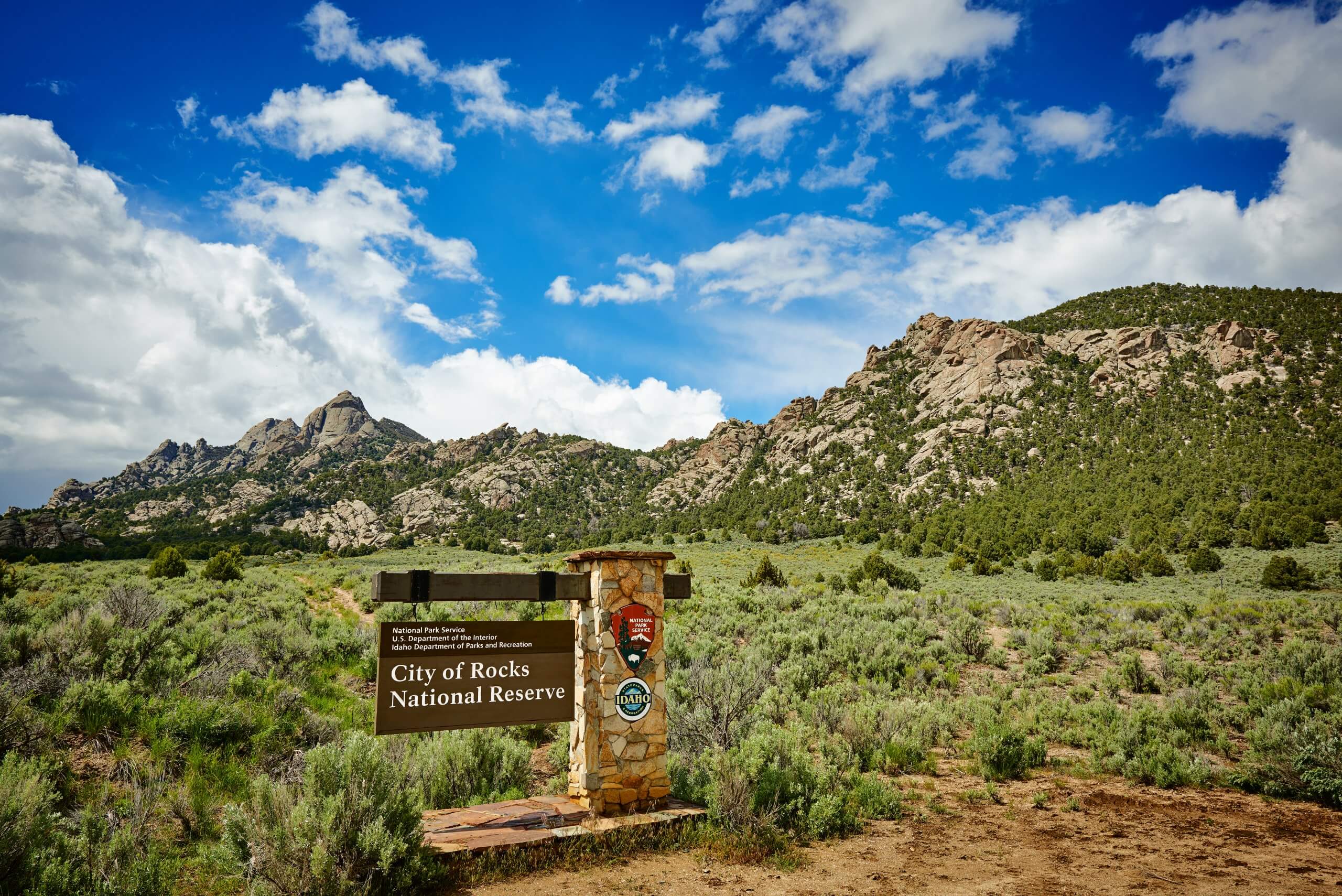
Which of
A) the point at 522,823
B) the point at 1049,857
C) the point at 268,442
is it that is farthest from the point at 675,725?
the point at 268,442

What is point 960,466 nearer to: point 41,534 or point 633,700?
point 633,700

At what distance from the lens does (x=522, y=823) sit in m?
6.07

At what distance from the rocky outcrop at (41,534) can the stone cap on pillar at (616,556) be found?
62934 millimetres

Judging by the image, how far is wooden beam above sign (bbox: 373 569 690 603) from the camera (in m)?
5.99

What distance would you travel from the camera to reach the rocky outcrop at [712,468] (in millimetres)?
91000

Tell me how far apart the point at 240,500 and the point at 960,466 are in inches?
4068

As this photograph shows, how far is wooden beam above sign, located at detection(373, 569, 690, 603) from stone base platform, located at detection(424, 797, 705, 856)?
2111 millimetres

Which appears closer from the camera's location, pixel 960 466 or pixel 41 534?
pixel 41 534

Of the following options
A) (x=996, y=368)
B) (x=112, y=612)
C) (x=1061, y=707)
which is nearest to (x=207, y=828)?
(x=112, y=612)

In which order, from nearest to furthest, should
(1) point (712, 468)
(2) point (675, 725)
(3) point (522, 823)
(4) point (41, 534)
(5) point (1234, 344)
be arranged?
(3) point (522, 823)
(2) point (675, 725)
(4) point (41, 534)
(5) point (1234, 344)
(1) point (712, 468)

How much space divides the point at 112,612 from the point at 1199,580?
118 ft

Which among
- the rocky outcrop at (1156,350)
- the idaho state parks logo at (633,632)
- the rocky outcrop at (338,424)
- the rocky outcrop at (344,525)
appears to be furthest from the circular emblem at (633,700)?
the rocky outcrop at (338,424)

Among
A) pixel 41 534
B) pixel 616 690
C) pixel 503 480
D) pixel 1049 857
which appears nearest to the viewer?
pixel 1049 857

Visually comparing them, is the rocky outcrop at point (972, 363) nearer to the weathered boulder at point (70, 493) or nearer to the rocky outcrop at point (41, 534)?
the rocky outcrop at point (41, 534)
